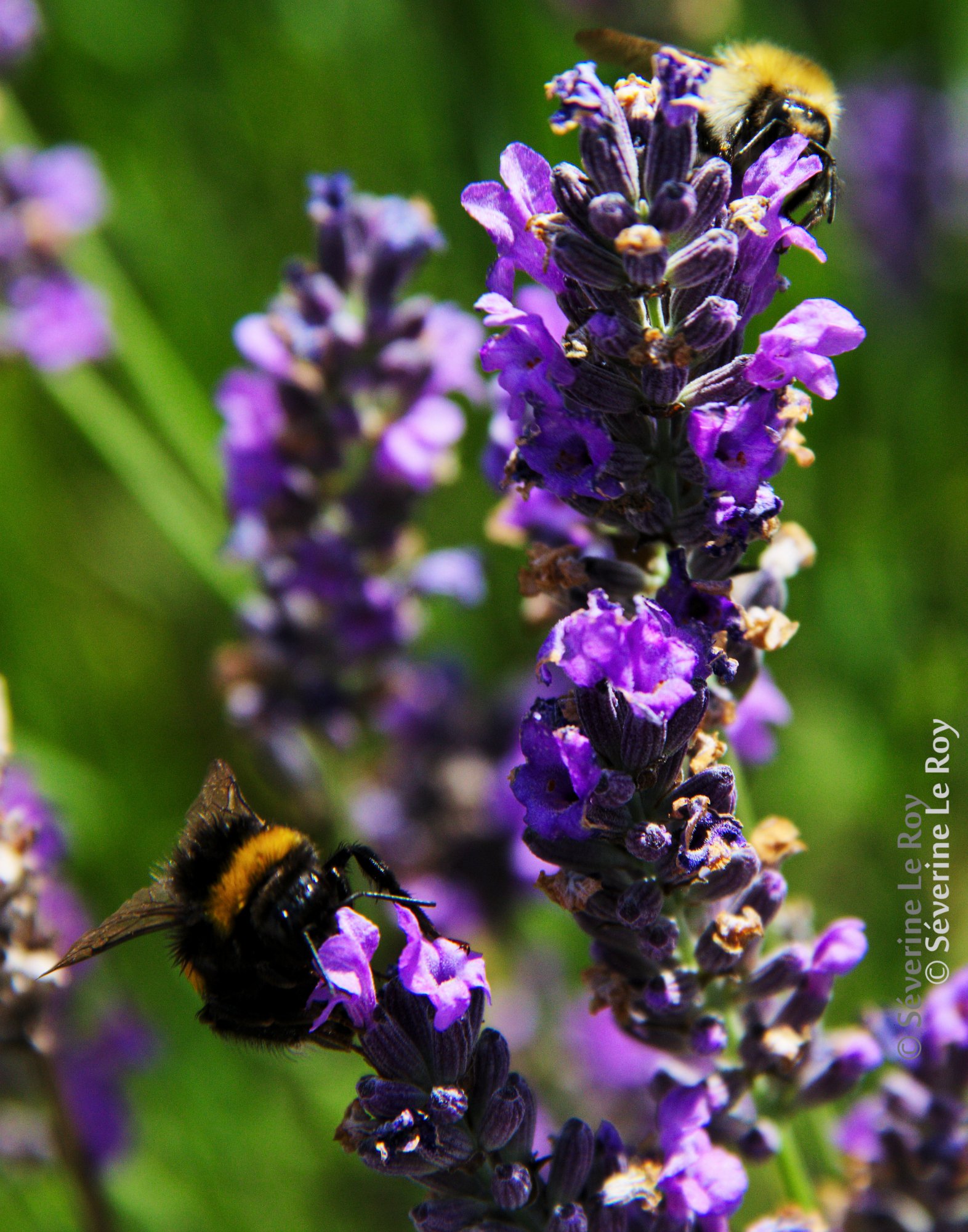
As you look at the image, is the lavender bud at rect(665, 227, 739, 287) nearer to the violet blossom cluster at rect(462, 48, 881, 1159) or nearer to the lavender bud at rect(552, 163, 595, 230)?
the violet blossom cluster at rect(462, 48, 881, 1159)

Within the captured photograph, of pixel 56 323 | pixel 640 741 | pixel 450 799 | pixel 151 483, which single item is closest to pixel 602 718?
pixel 640 741

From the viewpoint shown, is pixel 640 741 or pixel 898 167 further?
pixel 898 167

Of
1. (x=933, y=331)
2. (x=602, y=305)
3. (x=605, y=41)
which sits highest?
(x=605, y=41)

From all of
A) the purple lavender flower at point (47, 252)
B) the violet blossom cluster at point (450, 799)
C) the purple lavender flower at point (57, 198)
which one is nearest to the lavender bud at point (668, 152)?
the violet blossom cluster at point (450, 799)

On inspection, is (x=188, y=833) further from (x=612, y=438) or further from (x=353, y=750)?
(x=353, y=750)

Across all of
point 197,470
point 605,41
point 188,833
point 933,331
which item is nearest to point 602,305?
point 605,41

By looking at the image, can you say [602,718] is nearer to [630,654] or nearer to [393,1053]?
[630,654]

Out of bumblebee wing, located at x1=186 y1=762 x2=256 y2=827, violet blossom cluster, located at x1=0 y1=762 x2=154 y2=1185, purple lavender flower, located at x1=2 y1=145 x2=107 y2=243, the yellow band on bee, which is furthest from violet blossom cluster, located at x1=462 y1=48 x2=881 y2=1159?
purple lavender flower, located at x1=2 y1=145 x2=107 y2=243
